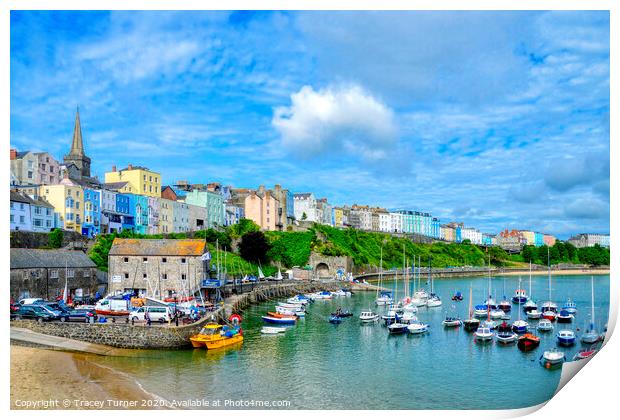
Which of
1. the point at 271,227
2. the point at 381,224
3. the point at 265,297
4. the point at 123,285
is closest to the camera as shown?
the point at 123,285

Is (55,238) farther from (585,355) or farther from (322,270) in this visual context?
(322,270)

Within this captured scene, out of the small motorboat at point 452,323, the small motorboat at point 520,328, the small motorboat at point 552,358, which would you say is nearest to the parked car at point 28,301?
the small motorboat at point 452,323

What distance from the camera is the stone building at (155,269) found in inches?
912

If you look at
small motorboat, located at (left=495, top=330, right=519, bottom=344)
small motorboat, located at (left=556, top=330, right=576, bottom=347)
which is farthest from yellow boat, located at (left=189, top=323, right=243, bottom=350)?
small motorboat, located at (left=556, top=330, right=576, bottom=347)

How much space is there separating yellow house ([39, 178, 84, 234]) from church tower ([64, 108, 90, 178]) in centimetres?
949

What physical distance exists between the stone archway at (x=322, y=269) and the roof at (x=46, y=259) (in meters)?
23.6

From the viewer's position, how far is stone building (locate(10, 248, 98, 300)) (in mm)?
19547

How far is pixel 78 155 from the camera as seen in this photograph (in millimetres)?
39469

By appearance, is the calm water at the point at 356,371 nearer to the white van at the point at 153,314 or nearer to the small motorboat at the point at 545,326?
the small motorboat at the point at 545,326

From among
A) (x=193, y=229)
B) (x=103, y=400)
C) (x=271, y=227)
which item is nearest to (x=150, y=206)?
(x=193, y=229)

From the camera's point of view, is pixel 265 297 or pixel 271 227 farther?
pixel 271 227

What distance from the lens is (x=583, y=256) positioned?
69.4 metres
